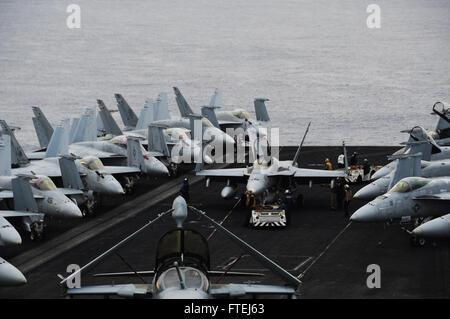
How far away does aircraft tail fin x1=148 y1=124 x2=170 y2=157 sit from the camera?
54.6 m

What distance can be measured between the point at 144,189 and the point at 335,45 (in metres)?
144

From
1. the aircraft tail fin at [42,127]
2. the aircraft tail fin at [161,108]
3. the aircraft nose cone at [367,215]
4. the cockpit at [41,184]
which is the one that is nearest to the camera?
the aircraft nose cone at [367,215]

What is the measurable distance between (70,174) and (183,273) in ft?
83.6

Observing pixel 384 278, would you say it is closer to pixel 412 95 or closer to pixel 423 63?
pixel 412 95

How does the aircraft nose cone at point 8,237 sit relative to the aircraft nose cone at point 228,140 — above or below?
below

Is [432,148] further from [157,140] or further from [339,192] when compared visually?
[157,140]

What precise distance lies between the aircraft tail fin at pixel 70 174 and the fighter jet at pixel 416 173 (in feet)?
44.4

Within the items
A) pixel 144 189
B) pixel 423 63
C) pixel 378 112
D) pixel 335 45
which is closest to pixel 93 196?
pixel 144 189

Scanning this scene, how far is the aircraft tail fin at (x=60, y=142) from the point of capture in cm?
4984

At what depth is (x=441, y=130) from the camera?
54.2 metres

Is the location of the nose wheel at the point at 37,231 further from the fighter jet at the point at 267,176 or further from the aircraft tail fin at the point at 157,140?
the aircraft tail fin at the point at 157,140

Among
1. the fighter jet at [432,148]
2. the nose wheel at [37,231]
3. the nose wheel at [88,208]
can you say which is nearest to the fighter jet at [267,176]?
the fighter jet at [432,148]

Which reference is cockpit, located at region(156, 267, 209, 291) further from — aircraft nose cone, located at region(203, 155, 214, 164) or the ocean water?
the ocean water

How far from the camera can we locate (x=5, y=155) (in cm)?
4300
